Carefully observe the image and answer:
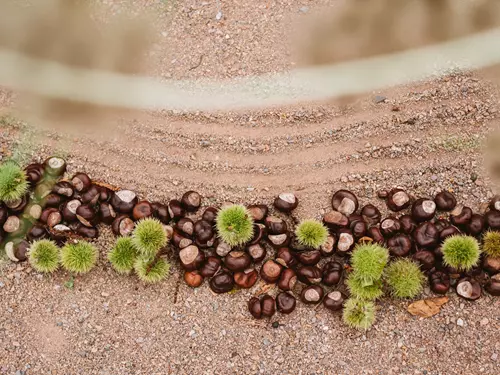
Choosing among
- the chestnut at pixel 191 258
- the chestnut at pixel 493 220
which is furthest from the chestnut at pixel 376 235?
the chestnut at pixel 191 258

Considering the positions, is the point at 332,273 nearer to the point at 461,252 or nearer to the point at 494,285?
the point at 461,252

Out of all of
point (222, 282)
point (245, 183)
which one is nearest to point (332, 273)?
point (222, 282)

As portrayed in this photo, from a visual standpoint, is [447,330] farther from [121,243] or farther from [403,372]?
[121,243]

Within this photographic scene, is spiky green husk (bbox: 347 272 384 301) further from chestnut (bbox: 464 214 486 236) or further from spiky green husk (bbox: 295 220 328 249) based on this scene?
chestnut (bbox: 464 214 486 236)

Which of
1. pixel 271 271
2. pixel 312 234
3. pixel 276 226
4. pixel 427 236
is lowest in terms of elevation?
pixel 271 271

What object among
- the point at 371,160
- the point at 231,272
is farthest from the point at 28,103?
the point at 371,160

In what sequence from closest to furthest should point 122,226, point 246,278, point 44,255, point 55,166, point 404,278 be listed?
point 404,278, point 44,255, point 246,278, point 122,226, point 55,166

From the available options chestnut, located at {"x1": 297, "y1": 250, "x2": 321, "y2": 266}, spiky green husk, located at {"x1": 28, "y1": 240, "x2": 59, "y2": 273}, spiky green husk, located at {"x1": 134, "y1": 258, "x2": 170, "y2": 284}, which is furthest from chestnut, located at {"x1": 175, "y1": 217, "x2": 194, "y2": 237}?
spiky green husk, located at {"x1": 28, "y1": 240, "x2": 59, "y2": 273}
